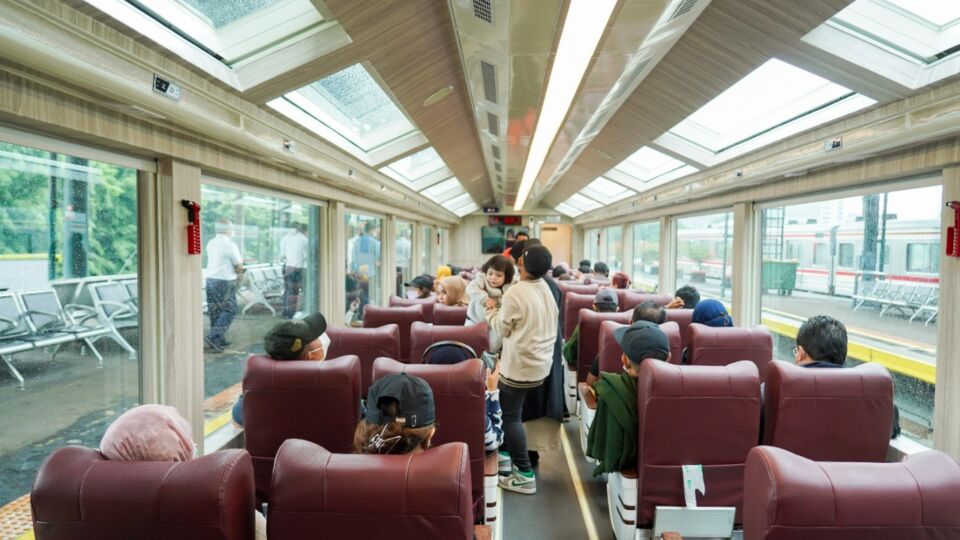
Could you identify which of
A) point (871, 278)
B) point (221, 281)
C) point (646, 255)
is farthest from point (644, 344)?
point (646, 255)

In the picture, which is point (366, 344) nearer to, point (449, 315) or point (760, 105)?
point (449, 315)

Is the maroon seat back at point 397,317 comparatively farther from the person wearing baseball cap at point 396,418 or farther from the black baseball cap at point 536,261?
the person wearing baseball cap at point 396,418

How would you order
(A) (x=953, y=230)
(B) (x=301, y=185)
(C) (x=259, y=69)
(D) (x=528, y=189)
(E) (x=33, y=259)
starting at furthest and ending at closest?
(D) (x=528, y=189), (B) (x=301, y=185), (C) (x=259, y=69), (A) (x=953, y=230), (E) (x=33, y=259)

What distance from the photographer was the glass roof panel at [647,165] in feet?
22.2

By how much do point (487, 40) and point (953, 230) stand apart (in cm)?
255

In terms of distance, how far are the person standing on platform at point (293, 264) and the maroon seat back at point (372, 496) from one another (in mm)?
3948

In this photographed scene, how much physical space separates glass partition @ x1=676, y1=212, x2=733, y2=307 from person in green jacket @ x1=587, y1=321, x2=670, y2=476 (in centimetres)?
385

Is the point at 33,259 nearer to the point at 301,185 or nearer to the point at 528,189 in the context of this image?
the point at 301,185

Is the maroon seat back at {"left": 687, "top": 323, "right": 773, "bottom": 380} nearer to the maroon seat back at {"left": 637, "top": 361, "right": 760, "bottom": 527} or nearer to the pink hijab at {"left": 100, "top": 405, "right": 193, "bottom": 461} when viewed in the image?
the maroon seat back at {"left": 637, "top": 361, "right": 760, "bottom": 527}

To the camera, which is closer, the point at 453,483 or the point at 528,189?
the point at 453,483

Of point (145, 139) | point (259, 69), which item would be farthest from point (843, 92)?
point (145, 139)

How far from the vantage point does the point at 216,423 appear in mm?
3559

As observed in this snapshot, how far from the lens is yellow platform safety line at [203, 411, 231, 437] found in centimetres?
341

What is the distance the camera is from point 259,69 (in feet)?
9.09
